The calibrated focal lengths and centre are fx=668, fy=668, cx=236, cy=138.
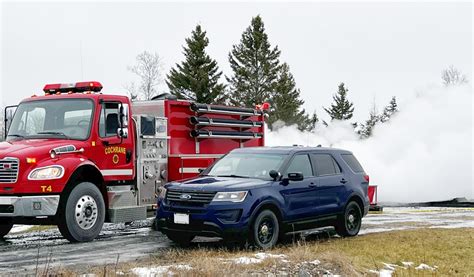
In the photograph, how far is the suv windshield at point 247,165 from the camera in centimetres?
1168

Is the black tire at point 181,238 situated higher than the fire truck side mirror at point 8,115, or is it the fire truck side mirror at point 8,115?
the fire truck side mirror at point 8,115

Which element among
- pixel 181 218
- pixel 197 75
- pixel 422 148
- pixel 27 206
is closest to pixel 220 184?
pixel 181 218

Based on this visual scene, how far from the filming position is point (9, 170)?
36.3ft

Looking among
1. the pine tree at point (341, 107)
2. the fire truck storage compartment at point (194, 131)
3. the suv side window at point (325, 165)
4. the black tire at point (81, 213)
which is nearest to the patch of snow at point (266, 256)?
the suv side window at point (325, 165)

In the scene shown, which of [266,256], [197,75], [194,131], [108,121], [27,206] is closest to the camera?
[266,256]

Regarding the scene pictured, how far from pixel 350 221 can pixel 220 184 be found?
3436mm

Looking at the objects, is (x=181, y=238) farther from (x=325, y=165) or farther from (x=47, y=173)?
(x=325, y=165)

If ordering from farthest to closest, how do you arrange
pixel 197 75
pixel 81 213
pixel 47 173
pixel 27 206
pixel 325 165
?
pixel 197 75 < pixel 325 165 < pixel 81 213 < pixel 47 173 < pixel 27 206

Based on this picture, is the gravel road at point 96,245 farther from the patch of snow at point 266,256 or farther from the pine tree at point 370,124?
the pine tree at point 370,124

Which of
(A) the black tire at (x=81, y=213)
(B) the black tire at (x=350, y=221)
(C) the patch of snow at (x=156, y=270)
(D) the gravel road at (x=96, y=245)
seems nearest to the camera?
(C) the patch of snow at (x=156, y=270)

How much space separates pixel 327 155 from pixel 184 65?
38.1 metres

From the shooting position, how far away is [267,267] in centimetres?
892

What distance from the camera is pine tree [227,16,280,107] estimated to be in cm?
5517

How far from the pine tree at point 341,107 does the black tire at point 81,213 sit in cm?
6396
